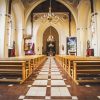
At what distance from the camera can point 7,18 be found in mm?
13969

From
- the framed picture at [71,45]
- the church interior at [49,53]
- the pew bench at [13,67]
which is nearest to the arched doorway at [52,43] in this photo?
the church interior at [49,53]

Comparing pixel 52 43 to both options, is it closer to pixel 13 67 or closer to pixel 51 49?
pixel 51 49

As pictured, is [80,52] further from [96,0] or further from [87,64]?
[87,64]

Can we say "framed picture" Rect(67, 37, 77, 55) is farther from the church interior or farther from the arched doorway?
the arched doorway

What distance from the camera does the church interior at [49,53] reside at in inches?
168

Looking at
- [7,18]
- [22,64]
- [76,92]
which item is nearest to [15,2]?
[7,18]

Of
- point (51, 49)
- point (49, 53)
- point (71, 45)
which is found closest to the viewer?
point (71, 45)

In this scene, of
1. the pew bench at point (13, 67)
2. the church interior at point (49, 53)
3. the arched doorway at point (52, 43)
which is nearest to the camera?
the church interior at point (49, 53)

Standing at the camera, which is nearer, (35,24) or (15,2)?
(15,2)

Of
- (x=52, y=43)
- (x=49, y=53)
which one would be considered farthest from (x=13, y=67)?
(x=52, y=43)

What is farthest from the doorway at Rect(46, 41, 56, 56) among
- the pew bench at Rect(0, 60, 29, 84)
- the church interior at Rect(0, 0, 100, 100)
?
the pew bench at Rect(0, 60, 29, 84)

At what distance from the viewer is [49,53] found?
34875 mm

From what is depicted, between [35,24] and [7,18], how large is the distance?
12426 millimetres

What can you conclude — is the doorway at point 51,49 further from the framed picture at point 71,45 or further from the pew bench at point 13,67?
the pew bench at point 13,67
